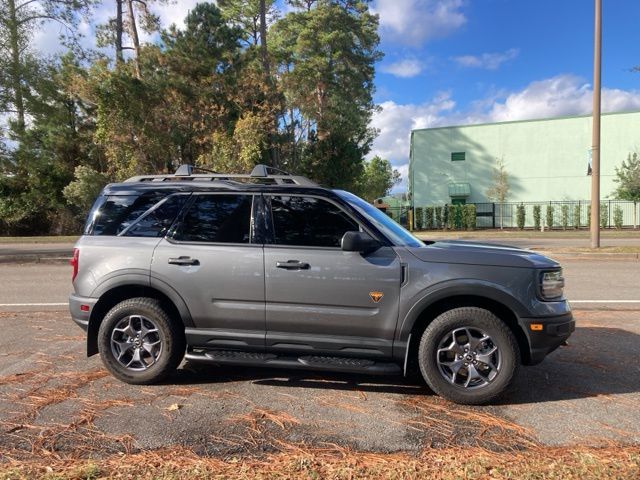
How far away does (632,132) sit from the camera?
3597 cm

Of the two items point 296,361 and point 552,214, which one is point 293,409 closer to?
point 296,361

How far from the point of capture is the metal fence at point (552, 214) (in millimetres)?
33750

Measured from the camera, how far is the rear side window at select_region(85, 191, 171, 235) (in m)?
4.44

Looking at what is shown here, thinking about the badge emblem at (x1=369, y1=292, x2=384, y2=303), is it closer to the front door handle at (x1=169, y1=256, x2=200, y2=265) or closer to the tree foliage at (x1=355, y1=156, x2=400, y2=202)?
the front door handle at (x1=169, y1=256, x2=200, y2=265)

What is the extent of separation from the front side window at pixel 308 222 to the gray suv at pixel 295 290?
0.04 ft

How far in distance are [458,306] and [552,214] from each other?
111 feet

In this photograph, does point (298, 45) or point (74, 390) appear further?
point (298, 45)

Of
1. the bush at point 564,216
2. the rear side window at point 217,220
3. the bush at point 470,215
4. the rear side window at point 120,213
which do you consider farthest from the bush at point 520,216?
the rear side window at point 120,213

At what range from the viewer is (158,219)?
4387 mm

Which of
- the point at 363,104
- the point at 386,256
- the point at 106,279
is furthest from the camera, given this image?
the point at 363,104

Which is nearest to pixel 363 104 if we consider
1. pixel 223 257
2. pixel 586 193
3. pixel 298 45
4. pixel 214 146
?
pixel 298 45

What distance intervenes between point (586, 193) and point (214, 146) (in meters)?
30.4

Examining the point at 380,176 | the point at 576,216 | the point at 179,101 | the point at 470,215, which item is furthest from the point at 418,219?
the point at 380,176

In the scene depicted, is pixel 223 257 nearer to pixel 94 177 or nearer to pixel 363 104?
pixel 94 177
